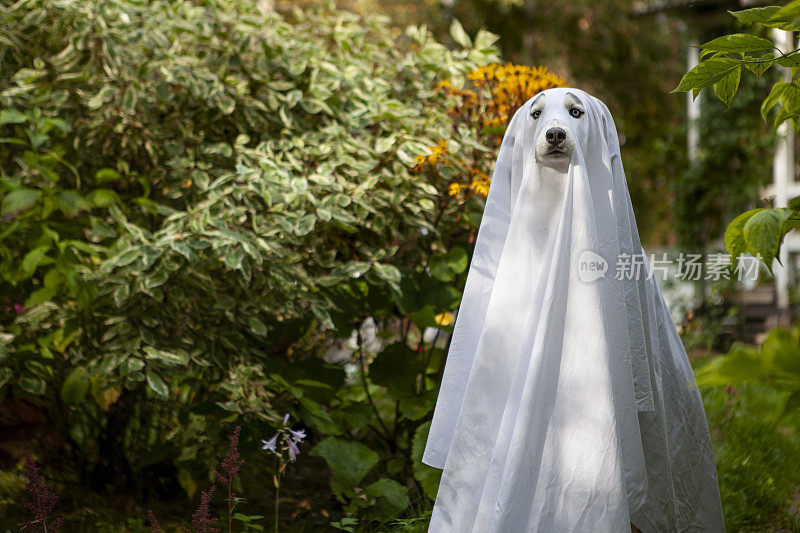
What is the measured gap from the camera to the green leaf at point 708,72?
1.27 meters

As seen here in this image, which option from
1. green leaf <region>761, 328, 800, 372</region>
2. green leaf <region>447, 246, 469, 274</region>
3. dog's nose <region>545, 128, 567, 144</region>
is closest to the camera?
green leaf <region>761, 328, 800, 372</region>

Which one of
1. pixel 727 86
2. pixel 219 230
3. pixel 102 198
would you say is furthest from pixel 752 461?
pixel 102 198

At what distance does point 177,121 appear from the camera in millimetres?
2752

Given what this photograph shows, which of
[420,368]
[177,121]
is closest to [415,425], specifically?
[420,368]

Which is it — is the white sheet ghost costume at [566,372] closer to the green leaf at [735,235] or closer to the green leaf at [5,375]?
the green leaf at [735,235]

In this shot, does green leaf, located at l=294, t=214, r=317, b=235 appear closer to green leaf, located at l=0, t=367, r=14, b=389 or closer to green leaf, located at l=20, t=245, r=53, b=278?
green leaf, located at l=20, t=245, r=53, b=278

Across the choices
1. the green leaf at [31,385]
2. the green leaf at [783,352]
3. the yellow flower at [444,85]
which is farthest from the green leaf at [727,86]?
the green leaf at [31,385]

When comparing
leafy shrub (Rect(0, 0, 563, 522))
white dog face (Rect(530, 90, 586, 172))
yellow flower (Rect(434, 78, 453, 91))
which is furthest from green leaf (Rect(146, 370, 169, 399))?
yellow flower (Rect(434, 78, 453, 91))

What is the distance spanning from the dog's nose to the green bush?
759 mm

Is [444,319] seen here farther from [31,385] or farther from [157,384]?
[31,385]

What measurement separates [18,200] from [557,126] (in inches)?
67.5

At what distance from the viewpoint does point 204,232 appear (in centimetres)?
222

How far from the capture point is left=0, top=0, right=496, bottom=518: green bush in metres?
2.29

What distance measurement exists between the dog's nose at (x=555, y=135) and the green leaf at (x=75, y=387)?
173 centimetres
